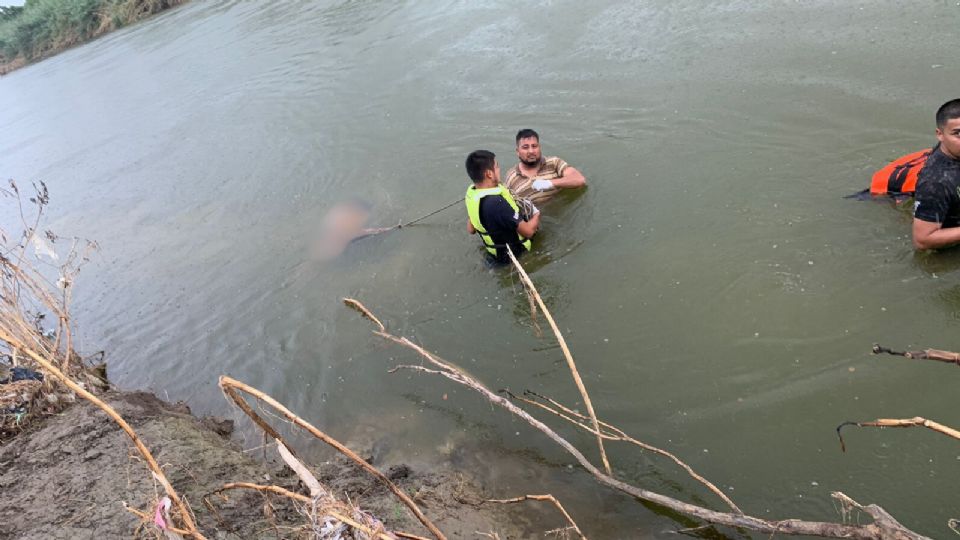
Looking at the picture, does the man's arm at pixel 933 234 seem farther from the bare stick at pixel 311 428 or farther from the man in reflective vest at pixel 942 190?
the bare stick at pixel 311 428

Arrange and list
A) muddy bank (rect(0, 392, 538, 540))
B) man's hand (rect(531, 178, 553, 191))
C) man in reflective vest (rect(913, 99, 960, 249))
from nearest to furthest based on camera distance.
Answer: muddy bank (rect(0, 392, 538, 540)), man in reflective vest (rect(913, 99, 960, 249)), man's hand (rect(531, 178, 553, 191))

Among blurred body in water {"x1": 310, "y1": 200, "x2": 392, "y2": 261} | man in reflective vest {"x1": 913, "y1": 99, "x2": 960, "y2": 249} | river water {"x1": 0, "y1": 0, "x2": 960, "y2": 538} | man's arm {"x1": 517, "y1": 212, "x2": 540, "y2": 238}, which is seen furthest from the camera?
blurred body in water {"x1": 310, "y1": 200, "x2": 392, "y2": 261}

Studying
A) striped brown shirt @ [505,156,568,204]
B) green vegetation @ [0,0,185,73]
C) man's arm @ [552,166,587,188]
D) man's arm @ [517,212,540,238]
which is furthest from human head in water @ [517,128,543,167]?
green vegetation @ [0,0,185,73]

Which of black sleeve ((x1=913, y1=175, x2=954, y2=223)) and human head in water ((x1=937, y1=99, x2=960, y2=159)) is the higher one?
human head in water ((x1=937, y1=99, x2=960, y2=159))

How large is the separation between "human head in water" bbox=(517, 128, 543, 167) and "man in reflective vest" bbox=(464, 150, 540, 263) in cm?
61

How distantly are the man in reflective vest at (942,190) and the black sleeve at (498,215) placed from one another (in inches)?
109

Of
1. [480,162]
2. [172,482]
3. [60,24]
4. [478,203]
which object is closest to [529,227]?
[478,203]

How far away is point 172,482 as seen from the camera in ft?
10.9

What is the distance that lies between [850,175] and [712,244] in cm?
131

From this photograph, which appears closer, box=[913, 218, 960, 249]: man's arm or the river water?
the river water

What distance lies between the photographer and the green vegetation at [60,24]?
2452 cm

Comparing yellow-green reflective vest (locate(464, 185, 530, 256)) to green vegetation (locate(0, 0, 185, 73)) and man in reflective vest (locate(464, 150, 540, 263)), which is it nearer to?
man in reflective vest (locate(464, 150, 540, 263))

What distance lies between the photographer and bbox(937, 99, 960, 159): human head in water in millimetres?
3518

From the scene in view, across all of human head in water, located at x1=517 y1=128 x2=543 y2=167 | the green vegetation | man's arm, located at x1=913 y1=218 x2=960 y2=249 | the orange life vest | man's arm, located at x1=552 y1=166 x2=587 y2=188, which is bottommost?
man's arm, located at x1=913 y1=218 x2=960 y2=249
